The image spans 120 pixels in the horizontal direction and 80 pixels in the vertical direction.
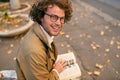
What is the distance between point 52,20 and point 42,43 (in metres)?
0.29

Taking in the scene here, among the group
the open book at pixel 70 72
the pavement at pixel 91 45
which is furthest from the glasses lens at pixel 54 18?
the pavement at pixel 91 45

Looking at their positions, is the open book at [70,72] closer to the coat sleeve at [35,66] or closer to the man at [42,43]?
the man at [42,43]

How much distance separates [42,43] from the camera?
2.47 meters

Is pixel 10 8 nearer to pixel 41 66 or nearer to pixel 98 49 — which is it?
pixel 98 49

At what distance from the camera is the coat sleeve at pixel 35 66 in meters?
2.33

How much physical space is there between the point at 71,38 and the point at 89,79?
2.60 metres

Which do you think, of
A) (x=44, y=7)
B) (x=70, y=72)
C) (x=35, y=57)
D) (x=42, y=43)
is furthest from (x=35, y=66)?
(x=70, y=72)

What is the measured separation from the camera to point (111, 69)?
5188 mm

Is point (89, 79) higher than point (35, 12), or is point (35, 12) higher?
point (35, 12)

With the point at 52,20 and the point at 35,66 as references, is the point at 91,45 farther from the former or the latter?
the point at 35,66

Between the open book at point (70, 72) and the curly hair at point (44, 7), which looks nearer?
the curly hair at point (44, 7)

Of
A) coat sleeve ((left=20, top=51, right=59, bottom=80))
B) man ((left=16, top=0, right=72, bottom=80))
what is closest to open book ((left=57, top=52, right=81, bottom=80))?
man ((left=16, top=0, right=72, bottom=80))

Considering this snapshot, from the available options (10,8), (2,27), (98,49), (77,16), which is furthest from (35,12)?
(10,8)

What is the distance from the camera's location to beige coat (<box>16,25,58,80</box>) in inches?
92.0
